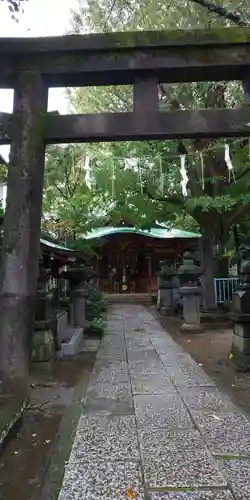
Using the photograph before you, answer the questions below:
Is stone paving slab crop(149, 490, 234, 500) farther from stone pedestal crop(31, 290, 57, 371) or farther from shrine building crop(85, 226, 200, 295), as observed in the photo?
shrine building crop(85, 226, 200, 295)

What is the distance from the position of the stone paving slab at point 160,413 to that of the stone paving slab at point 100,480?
1048 mm

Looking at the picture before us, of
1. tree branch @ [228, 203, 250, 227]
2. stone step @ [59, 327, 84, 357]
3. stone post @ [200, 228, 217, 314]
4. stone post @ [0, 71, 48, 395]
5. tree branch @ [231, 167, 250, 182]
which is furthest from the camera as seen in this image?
stone post @ [200, 228, 217, 314]

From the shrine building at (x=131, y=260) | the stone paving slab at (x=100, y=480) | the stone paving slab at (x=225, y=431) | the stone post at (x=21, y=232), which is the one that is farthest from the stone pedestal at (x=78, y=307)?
the shrine building at (x=131, y=260)

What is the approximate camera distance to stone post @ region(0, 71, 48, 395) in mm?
4785

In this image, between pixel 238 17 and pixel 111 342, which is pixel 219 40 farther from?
pixel 111 342

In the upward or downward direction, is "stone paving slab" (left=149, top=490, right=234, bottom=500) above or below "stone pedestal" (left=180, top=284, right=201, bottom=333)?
below

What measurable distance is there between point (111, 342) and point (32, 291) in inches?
247

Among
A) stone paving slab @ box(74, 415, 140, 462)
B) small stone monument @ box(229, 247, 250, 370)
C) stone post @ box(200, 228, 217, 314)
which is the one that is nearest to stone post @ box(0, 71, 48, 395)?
stone paving slab @ box(74, 415, 140, 462)

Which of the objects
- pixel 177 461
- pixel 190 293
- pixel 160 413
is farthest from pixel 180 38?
pixel 190 293

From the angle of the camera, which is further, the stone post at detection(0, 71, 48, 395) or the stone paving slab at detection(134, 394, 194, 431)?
the stone post at detection(0, 71, 48, 395)

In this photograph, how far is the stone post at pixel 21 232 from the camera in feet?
15.7

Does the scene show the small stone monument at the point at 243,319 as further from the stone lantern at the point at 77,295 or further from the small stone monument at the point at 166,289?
the small stone monument at the point at 166,289

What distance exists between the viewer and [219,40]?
5133 millimetres

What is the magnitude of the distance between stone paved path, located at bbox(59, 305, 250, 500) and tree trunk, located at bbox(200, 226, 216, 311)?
288 inches
